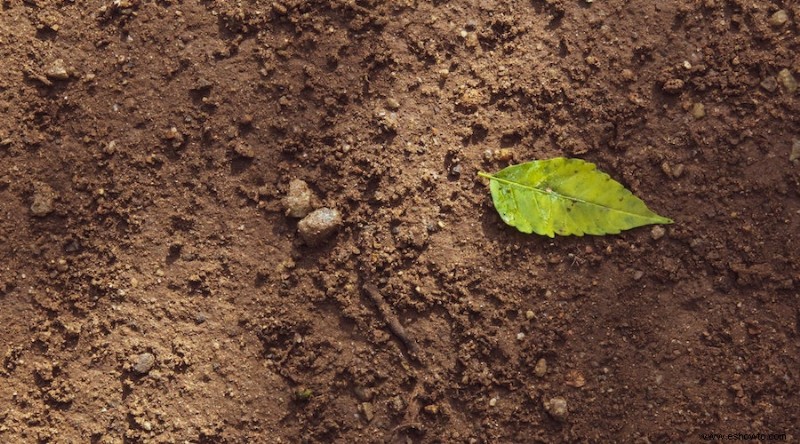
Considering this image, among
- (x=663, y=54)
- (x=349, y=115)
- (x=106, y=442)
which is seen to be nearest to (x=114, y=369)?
(x=106, y=442)

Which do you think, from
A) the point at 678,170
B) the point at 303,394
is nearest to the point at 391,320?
the point at 303,394

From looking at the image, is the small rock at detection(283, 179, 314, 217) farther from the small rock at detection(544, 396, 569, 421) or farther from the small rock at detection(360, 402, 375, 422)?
the small rock at detection(544, 396, 569, 421)

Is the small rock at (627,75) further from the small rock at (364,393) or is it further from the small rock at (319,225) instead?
the small rock at (364,393)

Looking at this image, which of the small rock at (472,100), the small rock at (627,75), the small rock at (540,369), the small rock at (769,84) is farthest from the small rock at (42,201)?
the small rock at (769,84)

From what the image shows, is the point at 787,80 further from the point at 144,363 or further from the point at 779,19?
the point at 144,363

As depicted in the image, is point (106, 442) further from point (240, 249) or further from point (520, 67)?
point (520, 67)

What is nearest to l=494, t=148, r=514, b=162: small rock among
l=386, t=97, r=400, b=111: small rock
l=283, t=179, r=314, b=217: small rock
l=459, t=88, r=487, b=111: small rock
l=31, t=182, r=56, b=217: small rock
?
l=459, t=88, r=487, b=111: small rock
